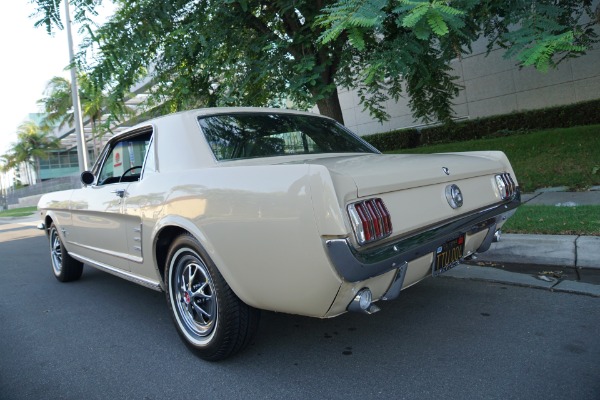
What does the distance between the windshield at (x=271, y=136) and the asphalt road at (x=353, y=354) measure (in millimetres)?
1337

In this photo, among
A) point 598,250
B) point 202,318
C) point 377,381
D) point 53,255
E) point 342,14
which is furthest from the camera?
point 53,255

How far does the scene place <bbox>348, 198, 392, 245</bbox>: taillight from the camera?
7.46 ft

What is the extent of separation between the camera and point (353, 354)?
292 cm

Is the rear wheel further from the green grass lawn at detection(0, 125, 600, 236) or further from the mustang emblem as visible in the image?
the green grass lawn at detection(0, 125, 600, 236)

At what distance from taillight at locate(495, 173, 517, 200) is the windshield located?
1100 mm

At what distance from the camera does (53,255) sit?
5715 millimetres

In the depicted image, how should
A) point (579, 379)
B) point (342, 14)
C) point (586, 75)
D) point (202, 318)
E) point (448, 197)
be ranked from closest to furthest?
1. point (579, 379)
2. point (448, 197)
3. point (202, 318)
4. point (342, 14)
5. point (586, 75)

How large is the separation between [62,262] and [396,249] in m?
4.52

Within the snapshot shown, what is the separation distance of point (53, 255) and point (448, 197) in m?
4.97

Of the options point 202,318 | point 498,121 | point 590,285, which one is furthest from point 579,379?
point 498,121

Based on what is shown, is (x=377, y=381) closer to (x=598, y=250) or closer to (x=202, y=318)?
(x=202, y=318)

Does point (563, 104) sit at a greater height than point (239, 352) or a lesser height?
greater

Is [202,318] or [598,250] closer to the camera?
[202,318]

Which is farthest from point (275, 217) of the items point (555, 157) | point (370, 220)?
point (555, 157)
